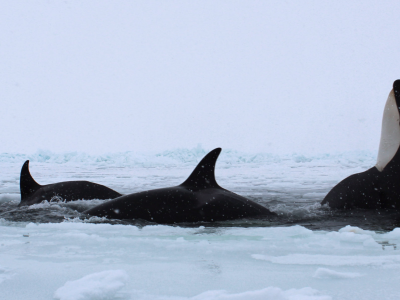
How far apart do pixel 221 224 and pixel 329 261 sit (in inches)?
72.2

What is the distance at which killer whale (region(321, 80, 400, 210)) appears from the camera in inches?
198

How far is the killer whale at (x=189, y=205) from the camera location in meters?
4.66

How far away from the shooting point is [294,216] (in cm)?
532

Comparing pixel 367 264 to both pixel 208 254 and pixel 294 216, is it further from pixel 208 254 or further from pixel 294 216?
pixel 294 216

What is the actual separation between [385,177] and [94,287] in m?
4.06

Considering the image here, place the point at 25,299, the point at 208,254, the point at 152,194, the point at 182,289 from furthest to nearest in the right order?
the point at 152,194 < the point at 208,254 < the point at 182,289 < the point at 25,299

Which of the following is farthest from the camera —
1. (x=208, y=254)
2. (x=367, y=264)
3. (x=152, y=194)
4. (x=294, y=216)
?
(x=294, y=216)

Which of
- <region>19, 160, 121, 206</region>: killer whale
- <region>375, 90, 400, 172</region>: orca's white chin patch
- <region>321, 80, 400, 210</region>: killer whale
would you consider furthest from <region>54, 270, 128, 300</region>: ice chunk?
<region>19, 160, 121, 206</region>: killer whale

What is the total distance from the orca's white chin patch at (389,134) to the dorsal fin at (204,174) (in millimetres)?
2038

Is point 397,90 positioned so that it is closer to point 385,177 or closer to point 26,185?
point 385,177

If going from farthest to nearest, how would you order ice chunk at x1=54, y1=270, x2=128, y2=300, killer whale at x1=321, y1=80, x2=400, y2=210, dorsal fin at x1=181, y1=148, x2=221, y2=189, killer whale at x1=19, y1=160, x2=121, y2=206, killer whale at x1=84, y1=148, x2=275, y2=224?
killer whale at x1=19, y1=160, x2=121, y2=206, killer whale at x1=321, y1=80, x2=400, y2=210, dorsal fin at x1=181, y1=148, x2=221, y2=189, killer whale at x1=84, y1=148, x2=275, y2=224, ice chunk at x1=54, y1=270, x2=128, y2=300

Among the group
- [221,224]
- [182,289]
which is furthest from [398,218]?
[182,289]

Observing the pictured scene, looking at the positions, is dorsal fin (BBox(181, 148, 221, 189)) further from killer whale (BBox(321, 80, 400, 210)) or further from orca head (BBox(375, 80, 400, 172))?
orca head (BBox(375, 80, 400, 172))

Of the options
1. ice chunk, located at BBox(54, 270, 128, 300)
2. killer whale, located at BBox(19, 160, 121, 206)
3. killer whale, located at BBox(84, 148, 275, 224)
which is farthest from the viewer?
killer whale, located at BBox(19, 160, 121, 206)
